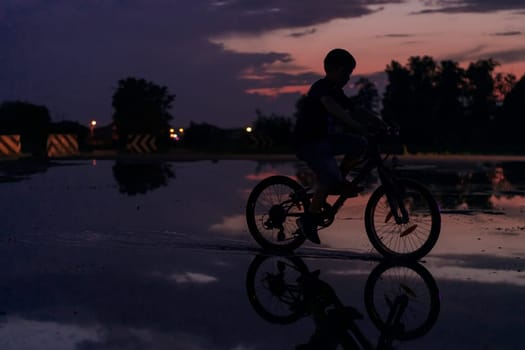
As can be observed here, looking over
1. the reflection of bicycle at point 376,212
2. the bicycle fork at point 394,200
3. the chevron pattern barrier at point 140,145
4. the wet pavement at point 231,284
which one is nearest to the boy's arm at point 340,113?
the reflection of bicycle at point 376,212

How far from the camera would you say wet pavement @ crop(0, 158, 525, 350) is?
5020mm

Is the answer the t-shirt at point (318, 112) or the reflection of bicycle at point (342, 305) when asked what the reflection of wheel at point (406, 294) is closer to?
the reflection of bicycle at point (342, 305)

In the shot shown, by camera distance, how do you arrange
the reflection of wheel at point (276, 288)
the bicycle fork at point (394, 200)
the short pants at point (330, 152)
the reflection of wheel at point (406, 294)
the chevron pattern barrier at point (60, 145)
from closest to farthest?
the reflection of wheel at point (406, 294)
the reflection of wheel at point (276, 288)
the bicycle fork at point (394, 200)
the short pants at point (330, 152)
the chevron pattern barrier at point (60, 145)

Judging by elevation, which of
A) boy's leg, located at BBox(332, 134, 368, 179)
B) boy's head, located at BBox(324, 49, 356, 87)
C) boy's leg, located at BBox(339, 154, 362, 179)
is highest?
boy's head, located at BBox(324, 49, 356, 87)

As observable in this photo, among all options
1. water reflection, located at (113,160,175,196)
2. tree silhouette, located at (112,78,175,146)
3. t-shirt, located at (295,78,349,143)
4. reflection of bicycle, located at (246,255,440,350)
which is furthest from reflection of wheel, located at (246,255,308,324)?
tree silhouette, located at (112,78,175,146)

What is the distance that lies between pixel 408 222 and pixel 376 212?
1.37 ft

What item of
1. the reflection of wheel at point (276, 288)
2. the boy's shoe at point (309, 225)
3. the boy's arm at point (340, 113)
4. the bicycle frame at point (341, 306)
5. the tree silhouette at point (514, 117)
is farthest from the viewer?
the tree silhouette at point (514, 117)

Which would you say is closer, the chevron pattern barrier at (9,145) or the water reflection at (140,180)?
the water reflection at (140,180)

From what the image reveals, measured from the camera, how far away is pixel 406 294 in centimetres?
617

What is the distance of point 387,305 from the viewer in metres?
5.79

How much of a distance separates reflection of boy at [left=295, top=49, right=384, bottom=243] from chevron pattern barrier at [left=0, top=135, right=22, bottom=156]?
30.7 m

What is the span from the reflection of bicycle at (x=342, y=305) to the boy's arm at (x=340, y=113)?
140 cm

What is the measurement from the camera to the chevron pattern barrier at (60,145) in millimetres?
39188

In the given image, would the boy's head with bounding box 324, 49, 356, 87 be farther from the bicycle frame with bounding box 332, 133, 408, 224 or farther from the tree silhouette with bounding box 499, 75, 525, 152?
the tree silhouette with bounding box 499, 75, 525, 152
